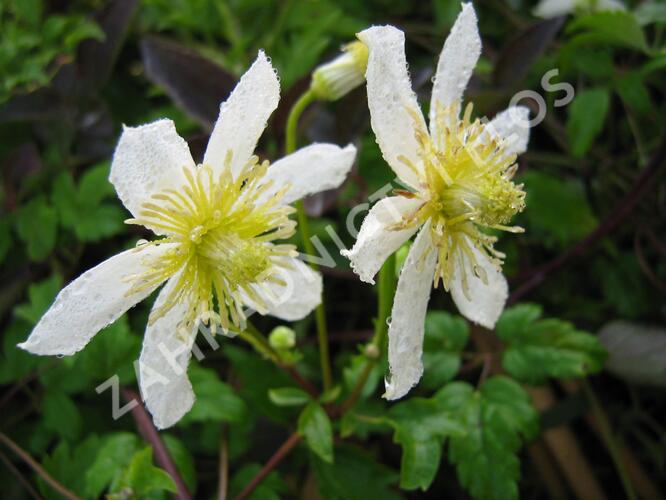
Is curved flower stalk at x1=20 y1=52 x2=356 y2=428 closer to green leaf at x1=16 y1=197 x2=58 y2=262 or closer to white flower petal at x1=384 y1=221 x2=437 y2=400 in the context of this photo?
white flower petal at x1=384 y1=221 x2=437 y2=400

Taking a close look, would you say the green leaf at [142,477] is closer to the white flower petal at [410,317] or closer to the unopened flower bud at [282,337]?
the unopened flower bud at [282,337]

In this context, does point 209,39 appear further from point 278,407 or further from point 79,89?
point 278,407

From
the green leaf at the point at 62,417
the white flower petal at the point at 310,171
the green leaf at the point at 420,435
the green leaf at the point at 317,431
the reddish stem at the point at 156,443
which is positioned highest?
the white flower petal at the point at 310,171

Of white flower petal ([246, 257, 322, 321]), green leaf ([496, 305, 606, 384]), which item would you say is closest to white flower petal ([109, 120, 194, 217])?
white flower petal ([246, 257, 322, 321])

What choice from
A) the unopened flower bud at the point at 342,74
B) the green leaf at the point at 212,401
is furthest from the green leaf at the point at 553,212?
the green leaf at the point at 212,401

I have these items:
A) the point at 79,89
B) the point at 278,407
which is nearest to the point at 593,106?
the point at 278,407

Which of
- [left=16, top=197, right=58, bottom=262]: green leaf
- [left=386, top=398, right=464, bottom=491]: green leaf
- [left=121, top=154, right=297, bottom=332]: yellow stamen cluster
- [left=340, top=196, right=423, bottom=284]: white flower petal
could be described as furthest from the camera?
[left=16, top=197, right=58, bottom=262]: green leaf
